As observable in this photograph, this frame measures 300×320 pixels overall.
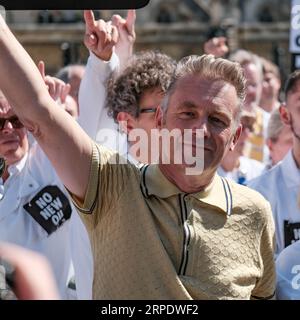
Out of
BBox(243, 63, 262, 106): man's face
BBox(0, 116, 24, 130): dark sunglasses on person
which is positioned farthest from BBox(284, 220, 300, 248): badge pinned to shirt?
BBox(243, 63, 262, 106): man's face

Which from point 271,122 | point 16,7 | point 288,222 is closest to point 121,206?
point 16,7

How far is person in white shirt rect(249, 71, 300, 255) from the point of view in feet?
9.87

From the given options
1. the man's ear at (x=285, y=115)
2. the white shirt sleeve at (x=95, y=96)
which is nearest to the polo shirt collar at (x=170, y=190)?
the white shirt sleeve at (x=95, y=96)

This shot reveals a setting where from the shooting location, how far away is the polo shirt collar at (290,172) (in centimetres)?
327

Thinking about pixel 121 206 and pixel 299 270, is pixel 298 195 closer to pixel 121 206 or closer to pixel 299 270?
pixel 299 270

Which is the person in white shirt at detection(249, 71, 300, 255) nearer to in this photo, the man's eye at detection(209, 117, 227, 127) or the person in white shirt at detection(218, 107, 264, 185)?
the person in white shirt at detection(218, 107, 264, 185)

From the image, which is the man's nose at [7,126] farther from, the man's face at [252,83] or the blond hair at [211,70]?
the man's face at [252,83]

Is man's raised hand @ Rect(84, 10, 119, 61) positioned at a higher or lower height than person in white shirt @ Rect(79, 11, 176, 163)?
higher

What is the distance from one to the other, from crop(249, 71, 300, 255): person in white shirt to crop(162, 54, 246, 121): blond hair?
916 millimetres

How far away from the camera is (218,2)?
34.8m

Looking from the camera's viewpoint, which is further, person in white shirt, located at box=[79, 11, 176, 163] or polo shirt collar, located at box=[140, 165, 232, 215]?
person in white shirt, located at box=[79, 11, 176, 163]

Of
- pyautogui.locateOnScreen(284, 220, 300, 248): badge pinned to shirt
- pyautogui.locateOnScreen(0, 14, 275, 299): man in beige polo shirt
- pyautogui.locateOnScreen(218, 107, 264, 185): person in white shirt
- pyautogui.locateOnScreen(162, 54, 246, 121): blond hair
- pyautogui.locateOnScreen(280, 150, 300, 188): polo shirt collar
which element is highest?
pyautogui.locateOnScreen(162, 54, 246, 121): blond hair

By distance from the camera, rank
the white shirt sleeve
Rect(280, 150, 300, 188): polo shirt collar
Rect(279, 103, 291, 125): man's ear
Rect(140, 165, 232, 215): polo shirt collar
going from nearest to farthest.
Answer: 1. Rect(140, 165, 232, 215): polo shirt collar
2. the white shirt sleeve
3. Rect(280, 150, 300, 188): polo shirt collar
4. Rect(279, 103, 291, 125): man's ear

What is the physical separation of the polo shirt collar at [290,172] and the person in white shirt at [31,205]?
747mm
